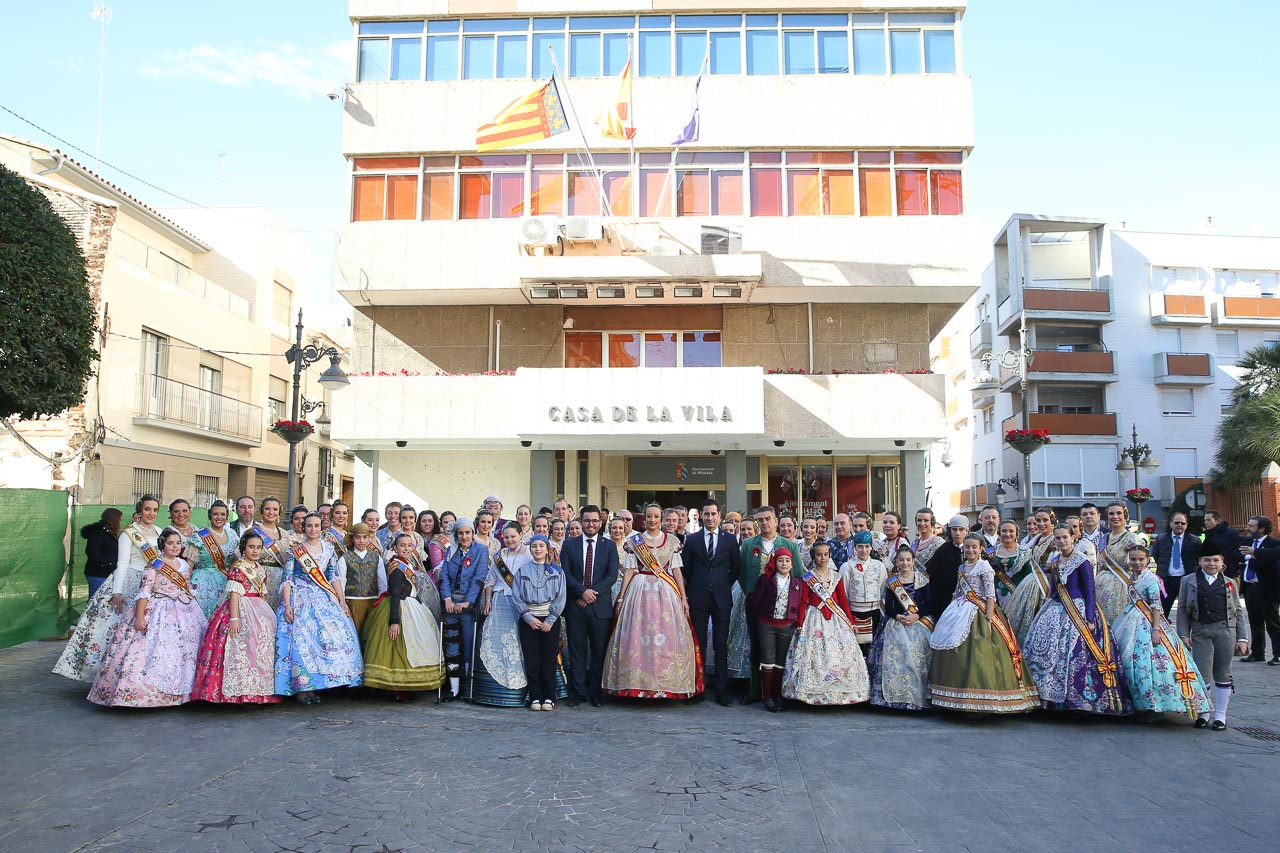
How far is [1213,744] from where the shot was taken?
8.05m

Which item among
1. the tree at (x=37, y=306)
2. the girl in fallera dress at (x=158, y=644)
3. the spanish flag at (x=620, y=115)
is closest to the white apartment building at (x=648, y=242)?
the spanish flag at (x=620, y=115)

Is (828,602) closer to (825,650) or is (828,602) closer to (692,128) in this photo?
(825,650)

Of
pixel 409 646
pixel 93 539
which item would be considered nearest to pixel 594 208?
pixel 93 539

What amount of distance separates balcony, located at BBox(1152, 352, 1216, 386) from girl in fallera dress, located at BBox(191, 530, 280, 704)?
142 ft

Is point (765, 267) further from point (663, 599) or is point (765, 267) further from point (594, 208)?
point (663, 599)

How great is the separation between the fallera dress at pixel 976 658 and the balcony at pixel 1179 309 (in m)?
40.1

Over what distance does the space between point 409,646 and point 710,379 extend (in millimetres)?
11871

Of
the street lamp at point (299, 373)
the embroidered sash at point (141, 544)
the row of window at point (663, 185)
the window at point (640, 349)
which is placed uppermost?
the row of window at point (663, 185)

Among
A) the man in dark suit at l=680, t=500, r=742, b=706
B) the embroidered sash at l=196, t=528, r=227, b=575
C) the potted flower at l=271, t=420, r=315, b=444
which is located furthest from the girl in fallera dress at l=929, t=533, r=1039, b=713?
the potted flower at l=271, t=420, r=315, b=444

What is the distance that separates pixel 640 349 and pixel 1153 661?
51.6ft

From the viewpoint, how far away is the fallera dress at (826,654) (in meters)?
9.20

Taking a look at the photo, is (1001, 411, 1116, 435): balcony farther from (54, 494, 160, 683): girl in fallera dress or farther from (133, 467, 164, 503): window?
(54, 494, 160, 683): girl in fallera dress

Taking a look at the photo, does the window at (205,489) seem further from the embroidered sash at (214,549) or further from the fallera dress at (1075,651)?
the fallera dress at (1075,651)

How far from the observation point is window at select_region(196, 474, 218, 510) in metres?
28.4
